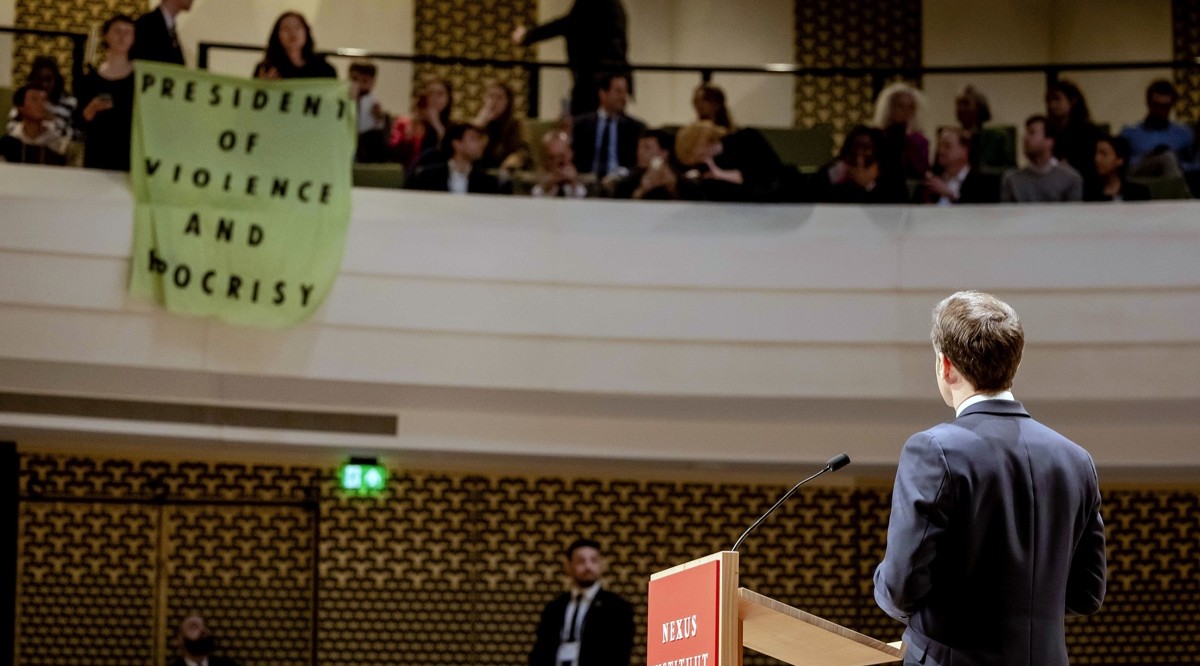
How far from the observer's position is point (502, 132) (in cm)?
801

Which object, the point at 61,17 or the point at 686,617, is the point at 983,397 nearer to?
the point at 686,617

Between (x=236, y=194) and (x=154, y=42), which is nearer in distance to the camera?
(x=236, y=194)

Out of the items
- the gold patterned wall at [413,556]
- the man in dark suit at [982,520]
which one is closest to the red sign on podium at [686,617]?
the man in dark suit at [982,520]

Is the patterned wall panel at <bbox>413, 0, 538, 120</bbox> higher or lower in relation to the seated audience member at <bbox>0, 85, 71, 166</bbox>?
higher

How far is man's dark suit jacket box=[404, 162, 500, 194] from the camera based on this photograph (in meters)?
7.73

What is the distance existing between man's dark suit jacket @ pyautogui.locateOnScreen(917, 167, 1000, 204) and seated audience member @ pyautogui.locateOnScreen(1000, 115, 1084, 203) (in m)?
0.05

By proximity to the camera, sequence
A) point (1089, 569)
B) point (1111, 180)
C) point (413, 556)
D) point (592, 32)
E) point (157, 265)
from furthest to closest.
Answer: point (413, 556), point (592, 32), point (1111, 180), point (157, 265), point (1089, 569)

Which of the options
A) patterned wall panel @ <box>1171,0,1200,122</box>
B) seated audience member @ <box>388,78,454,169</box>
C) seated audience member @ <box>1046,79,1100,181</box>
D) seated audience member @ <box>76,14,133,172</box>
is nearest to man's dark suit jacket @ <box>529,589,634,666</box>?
seated audience member @ <box>388,78,454,169</box>

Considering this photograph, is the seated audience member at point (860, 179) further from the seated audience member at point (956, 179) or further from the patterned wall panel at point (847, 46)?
the patterned wall panel at point (847, 46)

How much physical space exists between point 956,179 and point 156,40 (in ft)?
13.7

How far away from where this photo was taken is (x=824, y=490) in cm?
970

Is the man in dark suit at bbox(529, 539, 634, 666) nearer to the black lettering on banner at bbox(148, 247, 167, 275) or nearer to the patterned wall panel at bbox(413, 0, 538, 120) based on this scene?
the black lettering on banner at bbox(148, 247, 167, 275)

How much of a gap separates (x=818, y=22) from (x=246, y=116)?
526 cm

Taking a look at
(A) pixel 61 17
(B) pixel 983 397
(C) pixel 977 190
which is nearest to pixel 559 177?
(C) pixel 977 190
